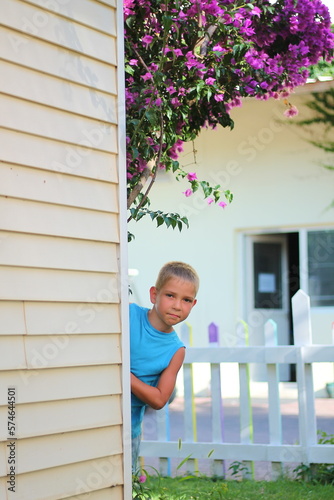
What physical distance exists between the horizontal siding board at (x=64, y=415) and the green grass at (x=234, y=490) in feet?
3.81

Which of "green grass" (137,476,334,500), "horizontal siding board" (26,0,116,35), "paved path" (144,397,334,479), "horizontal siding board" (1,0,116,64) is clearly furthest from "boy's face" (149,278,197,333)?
"paved path" (144,397,334,479)

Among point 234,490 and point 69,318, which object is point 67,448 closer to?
point 69,318

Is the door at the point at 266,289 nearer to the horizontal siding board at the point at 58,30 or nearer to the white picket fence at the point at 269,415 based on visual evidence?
the white picket fence at the point at 269,415

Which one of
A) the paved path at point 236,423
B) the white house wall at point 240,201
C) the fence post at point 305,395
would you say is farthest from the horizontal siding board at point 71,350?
the white house wall at point 240,201

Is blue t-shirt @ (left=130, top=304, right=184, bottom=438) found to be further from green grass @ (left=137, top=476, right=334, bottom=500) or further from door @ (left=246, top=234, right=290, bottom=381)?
door @ (left=246, top=234, right=290, bottom=381)

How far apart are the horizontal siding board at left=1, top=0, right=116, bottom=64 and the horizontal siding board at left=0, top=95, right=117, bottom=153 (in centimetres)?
28

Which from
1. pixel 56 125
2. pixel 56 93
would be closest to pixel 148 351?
pixel 56 125

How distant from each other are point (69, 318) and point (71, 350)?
0.13 metres

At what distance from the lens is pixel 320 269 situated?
10.0 metres

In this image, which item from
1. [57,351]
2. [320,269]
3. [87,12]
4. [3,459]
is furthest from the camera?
[320,269]

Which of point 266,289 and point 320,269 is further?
point 266,289

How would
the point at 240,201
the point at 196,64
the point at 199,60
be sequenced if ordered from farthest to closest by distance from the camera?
the point at 240,201, the point at 199,60, the point at 196,64

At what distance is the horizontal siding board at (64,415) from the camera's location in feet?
8.95

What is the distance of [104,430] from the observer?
3.10 metres
